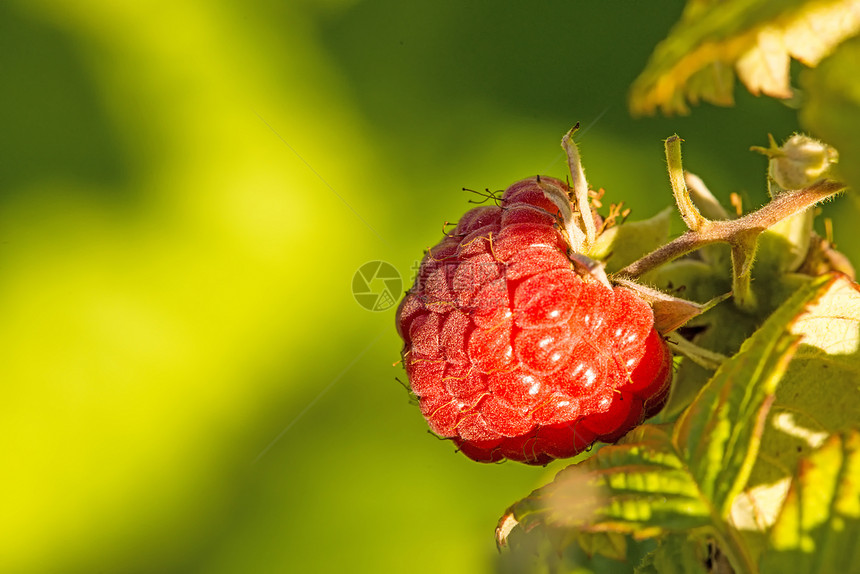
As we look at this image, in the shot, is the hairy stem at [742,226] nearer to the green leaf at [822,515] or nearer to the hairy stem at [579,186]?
the hairy stem at [579,186]

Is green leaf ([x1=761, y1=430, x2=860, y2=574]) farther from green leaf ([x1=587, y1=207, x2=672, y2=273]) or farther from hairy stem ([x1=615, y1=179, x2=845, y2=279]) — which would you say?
green leaf ([x1=587, y1=207, x2=672, y2=273])

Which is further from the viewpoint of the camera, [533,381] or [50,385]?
[50,385]

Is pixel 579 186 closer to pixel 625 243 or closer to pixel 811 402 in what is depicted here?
pixel 625 243

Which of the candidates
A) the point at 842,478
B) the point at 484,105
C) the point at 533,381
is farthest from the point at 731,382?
the point at 484,105

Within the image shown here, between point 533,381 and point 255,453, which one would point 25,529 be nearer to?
point 255,453

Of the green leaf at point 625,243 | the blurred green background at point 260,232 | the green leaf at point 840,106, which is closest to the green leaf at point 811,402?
the green leaf at point 625,243
